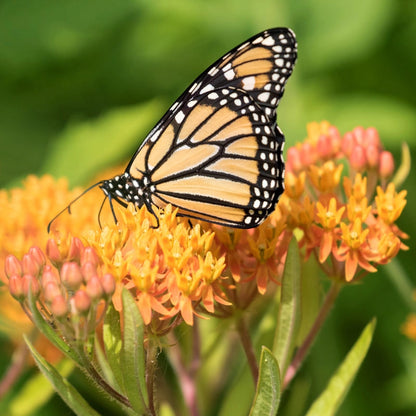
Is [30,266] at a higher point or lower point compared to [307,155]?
higher

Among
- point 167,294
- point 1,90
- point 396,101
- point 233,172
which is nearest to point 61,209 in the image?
point 233,172

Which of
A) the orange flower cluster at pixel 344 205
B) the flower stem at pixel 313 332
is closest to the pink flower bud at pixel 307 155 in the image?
the orange flower cluster at pixel 344 205

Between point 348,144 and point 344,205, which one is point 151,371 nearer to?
point 344,205

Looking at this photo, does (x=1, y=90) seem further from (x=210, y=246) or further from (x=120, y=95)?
(x=210, y=246)

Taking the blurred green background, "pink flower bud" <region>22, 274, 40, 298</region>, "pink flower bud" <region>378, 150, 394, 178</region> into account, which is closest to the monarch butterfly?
"pink flower bud" <region>378, 150, 394, 178</region>

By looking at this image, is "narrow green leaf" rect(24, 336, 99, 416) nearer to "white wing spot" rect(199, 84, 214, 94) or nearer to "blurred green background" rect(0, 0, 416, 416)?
"white wing spot" rect(199, 84, 214, 94)

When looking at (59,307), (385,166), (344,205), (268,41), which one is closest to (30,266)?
(59,307)
